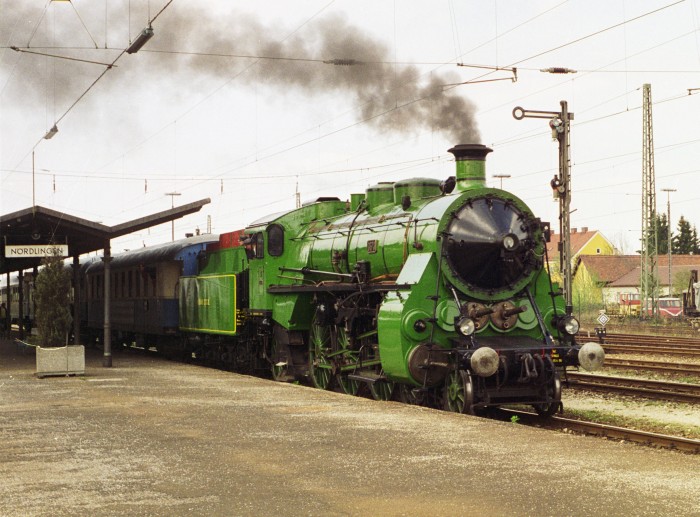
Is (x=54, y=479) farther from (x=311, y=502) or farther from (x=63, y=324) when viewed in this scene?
(x=63, y=324)

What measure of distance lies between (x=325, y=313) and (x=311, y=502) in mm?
8629

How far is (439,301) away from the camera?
1244 centimetres

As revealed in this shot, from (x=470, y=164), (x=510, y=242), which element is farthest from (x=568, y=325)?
(x=470, y=164)

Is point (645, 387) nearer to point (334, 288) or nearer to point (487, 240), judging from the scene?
point (487, 240)

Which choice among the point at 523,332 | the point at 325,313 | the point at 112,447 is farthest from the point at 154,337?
the point at 112,447

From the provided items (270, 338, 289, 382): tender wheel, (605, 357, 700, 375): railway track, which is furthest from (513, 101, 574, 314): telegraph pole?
(270, 338, 289, 382): tender wheel

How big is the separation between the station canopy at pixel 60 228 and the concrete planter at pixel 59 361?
3.32 metres

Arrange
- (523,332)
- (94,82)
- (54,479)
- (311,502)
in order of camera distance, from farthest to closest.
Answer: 1. (94,82)
2. (523,332)
3. (54,479)
4. (311,502)

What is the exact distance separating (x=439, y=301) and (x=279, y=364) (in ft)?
18.3

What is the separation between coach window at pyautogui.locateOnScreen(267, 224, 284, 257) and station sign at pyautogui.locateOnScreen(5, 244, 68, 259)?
5.36 m

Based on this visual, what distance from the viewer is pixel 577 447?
8852 mm

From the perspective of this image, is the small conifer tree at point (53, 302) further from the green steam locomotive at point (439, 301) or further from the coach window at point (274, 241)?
the green steam locomotive at point (439, 301)

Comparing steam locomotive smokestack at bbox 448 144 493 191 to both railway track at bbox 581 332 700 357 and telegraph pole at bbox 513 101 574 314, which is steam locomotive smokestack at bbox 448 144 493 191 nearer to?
telegraph pole at bbox 513 101 574 314


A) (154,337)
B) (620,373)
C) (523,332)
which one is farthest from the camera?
(154,337)
